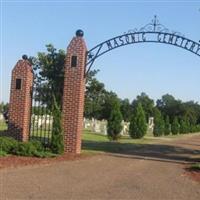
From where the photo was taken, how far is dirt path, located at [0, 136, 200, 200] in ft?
31.6

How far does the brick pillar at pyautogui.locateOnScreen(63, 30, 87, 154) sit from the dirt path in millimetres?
2794

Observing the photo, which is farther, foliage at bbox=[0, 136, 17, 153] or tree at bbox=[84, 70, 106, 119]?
tree at bbox=[84, 70, 106, 119]

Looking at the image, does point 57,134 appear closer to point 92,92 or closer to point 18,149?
point 18,149

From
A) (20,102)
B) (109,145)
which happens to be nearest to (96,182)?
(20,102)

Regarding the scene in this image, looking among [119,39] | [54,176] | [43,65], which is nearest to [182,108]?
[43,65]

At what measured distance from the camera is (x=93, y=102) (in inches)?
1570

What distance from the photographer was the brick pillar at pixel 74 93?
1830 centimetres

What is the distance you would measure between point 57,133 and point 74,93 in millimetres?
1720

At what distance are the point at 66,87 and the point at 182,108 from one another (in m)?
103

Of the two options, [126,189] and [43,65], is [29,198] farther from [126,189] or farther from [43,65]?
[43,65]

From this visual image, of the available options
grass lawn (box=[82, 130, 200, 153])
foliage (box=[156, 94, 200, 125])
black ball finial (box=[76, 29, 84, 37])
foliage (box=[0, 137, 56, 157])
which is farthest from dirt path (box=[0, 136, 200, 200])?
foliage (box=[156, 94, 200, 125])

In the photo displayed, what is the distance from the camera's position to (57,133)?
1761 centimetres

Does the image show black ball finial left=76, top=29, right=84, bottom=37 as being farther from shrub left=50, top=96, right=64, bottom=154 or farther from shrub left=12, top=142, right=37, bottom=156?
shrub left=12, top=142, right=37, bottom=156

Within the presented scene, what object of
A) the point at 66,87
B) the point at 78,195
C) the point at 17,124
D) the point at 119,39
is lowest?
the point at 78,195
